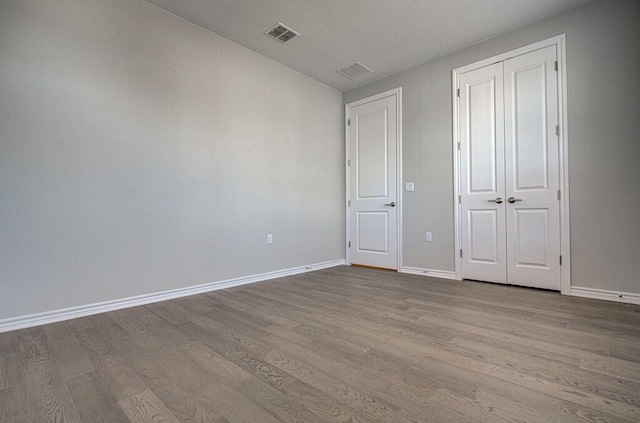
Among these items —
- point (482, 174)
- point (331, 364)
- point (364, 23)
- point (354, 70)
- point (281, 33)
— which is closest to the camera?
point (331, 364)

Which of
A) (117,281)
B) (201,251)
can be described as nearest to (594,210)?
(201,251)

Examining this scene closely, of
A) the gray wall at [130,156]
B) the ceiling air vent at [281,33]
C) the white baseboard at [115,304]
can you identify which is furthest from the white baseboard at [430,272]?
the ceiling air vent at [281,33]

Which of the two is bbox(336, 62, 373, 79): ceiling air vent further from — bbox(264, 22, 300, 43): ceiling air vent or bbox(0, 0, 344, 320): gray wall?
bbox(264, 22, 300, 43): ceiling air vent

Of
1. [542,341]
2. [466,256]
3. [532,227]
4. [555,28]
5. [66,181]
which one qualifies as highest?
[555,28]

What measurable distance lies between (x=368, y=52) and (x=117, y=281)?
11.9 feet

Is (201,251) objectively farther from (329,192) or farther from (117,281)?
(329,192)

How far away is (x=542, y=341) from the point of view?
1797mm

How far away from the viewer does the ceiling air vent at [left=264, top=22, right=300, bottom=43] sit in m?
3.11

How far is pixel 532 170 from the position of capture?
10.2 feet

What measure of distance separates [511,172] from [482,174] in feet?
0.97

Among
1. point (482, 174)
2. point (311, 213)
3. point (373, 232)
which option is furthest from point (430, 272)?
point (311, 213)

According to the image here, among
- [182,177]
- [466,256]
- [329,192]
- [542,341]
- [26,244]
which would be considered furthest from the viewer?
[329,192]

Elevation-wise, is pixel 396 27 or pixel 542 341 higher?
A: pixel 396 27

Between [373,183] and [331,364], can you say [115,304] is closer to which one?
[331,364]
